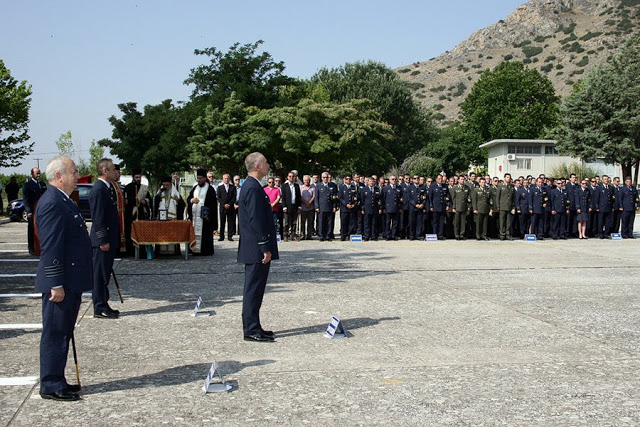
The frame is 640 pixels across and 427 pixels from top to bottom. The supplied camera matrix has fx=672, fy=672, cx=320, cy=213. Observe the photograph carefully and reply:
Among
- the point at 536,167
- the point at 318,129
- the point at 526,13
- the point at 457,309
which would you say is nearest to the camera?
the point at 457,309

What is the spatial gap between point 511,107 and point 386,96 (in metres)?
17.8

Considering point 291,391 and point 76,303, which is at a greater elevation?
point 76,303

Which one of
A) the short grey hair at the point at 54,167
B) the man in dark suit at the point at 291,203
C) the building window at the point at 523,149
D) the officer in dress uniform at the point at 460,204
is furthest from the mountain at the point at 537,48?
the short grey hair at the point at 54,167

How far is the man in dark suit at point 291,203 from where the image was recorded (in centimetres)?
2025

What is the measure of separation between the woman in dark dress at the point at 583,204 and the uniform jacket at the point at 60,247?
19431 millimetres

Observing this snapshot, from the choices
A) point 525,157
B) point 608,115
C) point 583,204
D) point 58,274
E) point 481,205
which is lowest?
point 58,274

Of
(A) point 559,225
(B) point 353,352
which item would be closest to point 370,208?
(A) point 559,225

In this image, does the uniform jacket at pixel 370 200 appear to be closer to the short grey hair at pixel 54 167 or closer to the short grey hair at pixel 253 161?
the short grey hair at pixel 253 161

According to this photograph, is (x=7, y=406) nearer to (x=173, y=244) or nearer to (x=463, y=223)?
(x=173, y=244)

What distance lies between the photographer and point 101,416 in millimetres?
4996

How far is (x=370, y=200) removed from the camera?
821 inches

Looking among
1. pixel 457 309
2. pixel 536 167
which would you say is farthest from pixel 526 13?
pixel 457 309

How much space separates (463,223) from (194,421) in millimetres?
17535

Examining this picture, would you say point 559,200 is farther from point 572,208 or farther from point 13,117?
point 13,117
